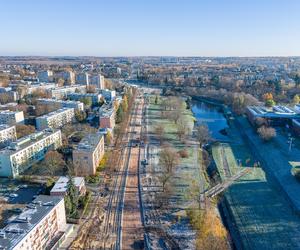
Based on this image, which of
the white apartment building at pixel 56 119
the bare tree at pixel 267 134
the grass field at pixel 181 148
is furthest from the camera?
the white apartment building at pixel 56 119

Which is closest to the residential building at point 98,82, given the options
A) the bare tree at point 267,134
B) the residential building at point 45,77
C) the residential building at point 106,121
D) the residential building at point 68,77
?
the residential building at point 68,77

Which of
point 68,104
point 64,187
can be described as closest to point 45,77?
point 68,104

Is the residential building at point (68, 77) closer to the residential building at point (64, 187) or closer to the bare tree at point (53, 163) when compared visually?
the bare tree at point (53, 163)

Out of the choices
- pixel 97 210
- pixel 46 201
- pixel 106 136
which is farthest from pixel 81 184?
pixel 106 136

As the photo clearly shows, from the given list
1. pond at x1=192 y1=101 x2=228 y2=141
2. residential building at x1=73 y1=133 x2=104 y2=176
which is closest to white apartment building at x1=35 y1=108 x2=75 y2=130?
residential building at x1=73 y1=133 x2=104 y2=176

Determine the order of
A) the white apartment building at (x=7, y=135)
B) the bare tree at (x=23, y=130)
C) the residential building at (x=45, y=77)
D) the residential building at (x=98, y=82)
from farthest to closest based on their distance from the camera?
the residential building at (x=45, y=77) → the residential building at (x=98, y=82) → the bare tree at (x=23, y=130) → the white apartment building at (x=7, y=135)

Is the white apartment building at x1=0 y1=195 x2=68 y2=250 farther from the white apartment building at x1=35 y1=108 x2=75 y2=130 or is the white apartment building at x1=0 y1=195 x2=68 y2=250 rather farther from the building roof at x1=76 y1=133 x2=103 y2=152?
the white apartment building at x1=35 y1=108 x2=75 y2=130
